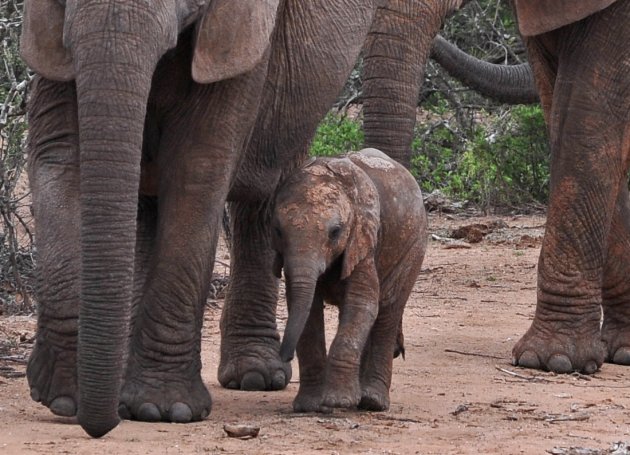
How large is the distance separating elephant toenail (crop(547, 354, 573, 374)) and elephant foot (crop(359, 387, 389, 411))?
5.09ft

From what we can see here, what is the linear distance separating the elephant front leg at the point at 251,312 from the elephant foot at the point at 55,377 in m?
1.23

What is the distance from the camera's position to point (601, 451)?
5523 mm

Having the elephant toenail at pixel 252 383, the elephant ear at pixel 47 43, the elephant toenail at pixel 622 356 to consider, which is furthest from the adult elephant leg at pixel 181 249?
the elephant toenail at pixel 622 356

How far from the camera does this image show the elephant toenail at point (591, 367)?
7.55m

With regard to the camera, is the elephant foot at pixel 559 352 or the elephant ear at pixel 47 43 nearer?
the elephant ear at pixel 47 43

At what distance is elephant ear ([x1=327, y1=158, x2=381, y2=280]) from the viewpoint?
584 cm

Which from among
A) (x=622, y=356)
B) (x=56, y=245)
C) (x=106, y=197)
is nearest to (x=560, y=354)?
(x=622, y=356)

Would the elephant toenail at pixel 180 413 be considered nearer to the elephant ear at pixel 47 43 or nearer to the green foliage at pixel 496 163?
the elephant ear at pixel 47 43

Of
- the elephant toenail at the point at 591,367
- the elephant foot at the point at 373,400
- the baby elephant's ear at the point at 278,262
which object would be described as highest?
the baby elephant's ear at the point at 278,262

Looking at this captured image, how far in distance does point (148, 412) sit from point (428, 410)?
39.8 inches

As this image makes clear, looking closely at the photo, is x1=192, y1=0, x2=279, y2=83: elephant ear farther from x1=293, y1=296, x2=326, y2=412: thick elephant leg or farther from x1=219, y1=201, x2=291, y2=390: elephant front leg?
x1=219, y1=201, x2=291, y2=390: elephant front leg

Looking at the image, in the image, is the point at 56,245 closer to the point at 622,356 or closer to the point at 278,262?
the point at 278,262

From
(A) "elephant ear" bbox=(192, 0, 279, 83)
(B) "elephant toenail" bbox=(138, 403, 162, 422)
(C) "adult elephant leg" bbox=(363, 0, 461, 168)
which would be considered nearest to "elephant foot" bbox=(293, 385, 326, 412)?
(B) "elephant toenail" bbox=(138, 403, 162, 422)

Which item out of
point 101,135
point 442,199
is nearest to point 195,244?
point 101,135
